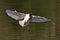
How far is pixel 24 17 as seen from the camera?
85 centimetres

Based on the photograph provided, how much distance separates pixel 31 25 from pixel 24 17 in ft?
0.16

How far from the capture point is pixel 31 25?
875 mm

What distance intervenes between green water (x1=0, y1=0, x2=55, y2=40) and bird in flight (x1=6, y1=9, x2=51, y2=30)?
0.09 feet

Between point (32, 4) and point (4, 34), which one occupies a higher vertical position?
point (32, 4)

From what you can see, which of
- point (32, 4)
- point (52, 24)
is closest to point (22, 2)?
point (32, 4)

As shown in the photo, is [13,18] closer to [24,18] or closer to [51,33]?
[24,18]

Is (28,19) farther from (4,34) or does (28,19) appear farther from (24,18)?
(4,34)

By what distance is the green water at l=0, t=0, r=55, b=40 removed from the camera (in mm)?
870

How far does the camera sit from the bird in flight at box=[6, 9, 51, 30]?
2.75ft

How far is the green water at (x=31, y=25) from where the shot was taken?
0.87 metres

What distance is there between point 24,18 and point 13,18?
46 mm

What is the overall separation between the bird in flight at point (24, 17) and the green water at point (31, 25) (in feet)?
0.09

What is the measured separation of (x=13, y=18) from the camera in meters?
0.85

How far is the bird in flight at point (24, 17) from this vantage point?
84 centimetres
